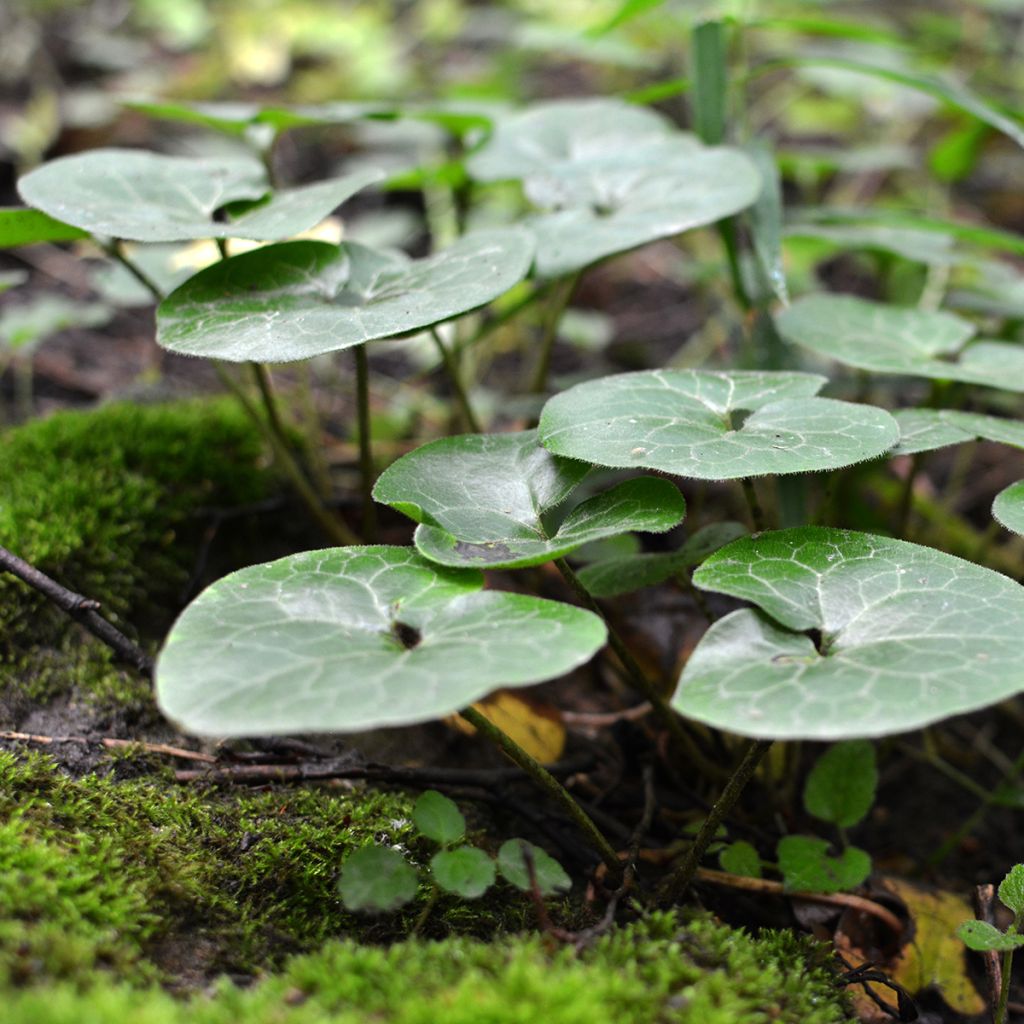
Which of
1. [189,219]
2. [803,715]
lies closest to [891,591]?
[803,715]

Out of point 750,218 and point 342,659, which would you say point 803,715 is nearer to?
point 342,659

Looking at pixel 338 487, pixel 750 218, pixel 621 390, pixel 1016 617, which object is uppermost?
pixel 750 218

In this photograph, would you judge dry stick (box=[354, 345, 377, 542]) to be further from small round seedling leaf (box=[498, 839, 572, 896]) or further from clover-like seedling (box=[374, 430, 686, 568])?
small round seedling leaf (box=[498, 839, 572, 896])

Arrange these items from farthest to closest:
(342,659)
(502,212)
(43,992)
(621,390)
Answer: (502,212), (621,390), (342,659), (43,992)

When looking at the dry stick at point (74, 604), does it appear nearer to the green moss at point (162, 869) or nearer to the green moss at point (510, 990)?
the green moss at point (162, 869)

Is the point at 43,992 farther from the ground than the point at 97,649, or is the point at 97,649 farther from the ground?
the point at 43,992

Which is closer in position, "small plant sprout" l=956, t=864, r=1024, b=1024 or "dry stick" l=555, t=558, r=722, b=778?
"small plant sprout" l=956, t=864, r=1024, b=1024

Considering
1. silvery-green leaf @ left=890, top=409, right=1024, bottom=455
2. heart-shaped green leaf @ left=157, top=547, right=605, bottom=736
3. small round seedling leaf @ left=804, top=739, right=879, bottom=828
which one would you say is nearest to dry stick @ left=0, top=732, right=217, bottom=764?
heart-shaped green leaf @ left=157, top=547, right=605, bottom=736
